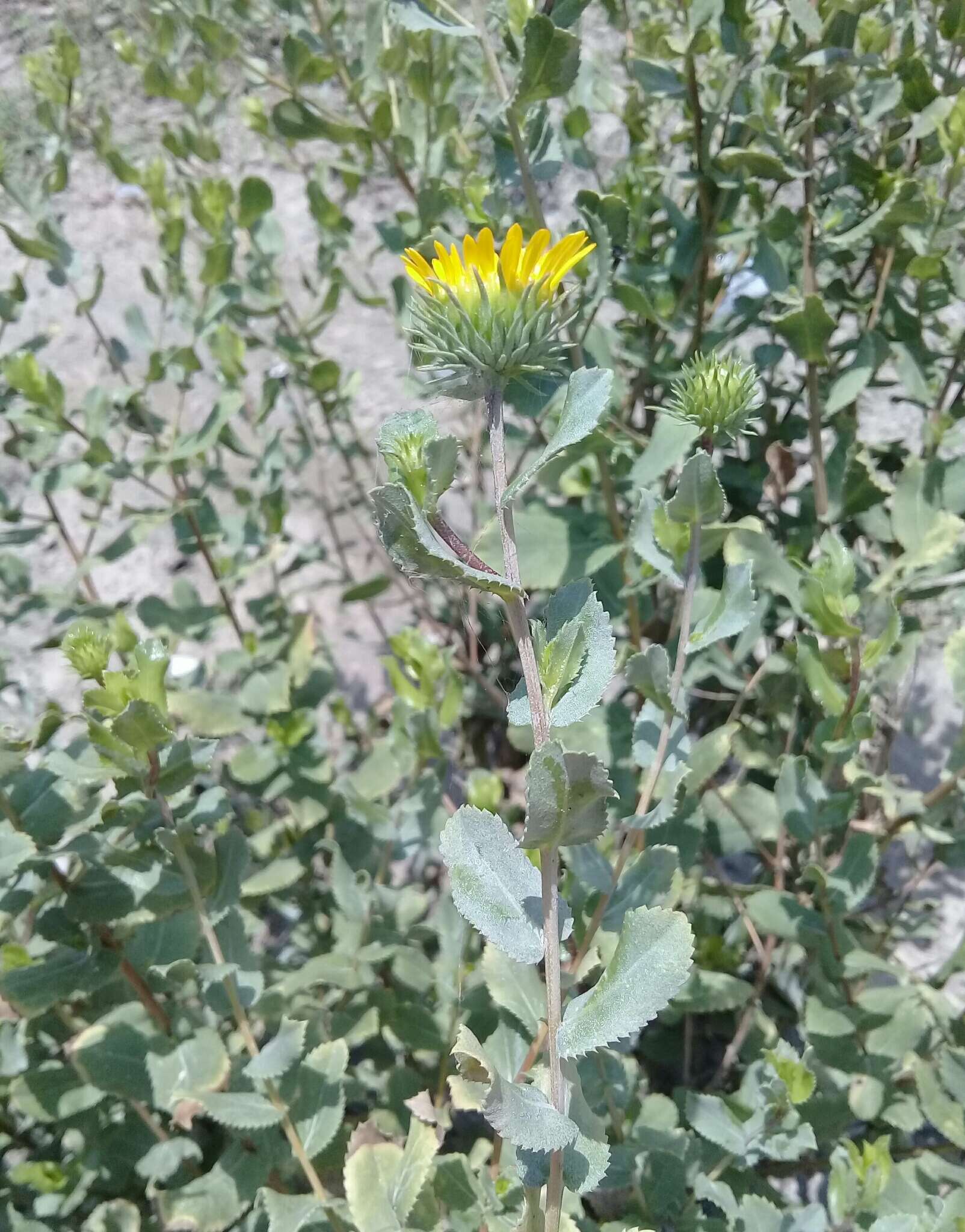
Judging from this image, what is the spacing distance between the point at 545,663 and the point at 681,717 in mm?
275

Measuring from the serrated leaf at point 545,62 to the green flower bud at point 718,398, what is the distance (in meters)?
0.49

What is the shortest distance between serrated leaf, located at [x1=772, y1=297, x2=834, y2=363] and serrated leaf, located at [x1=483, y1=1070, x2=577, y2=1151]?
1096mm

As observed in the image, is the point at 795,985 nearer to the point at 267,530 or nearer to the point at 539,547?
the point at 539,547

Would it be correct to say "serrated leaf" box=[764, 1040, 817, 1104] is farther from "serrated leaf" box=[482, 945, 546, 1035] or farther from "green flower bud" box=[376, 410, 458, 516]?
"green flower bud" box=[376, 410, 458, 516]

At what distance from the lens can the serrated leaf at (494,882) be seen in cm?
79

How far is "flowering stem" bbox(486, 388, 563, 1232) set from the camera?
0.72 m

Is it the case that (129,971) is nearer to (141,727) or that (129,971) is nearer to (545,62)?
(141,727)

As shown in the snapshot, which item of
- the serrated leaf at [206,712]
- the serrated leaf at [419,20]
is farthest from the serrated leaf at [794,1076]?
the serrated leaf at [419,20]

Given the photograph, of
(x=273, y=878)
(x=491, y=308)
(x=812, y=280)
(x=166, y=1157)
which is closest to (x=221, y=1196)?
(x=166, y=1157)

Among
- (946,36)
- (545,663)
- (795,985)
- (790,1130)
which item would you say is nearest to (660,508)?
(545,663)

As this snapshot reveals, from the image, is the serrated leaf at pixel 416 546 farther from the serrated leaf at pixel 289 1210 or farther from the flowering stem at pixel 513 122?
the serrated leaf at pixel 289 1210

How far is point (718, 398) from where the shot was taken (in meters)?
0.86

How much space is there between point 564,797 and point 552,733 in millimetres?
268

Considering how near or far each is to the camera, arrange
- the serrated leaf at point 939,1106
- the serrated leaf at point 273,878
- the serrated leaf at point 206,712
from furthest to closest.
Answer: the serrated leaf at point 206,712 < the serrated leaf at point 273,878 < the serrated leaf at point 939,1106
